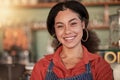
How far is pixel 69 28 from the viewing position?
156 centimetres

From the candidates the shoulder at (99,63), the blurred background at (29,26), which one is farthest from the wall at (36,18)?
the shoulder at (99,63)

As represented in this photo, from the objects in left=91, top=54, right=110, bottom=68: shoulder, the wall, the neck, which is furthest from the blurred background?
left=91, top=54, right=110, bottom=68: shoulder

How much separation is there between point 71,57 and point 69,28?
195 mm

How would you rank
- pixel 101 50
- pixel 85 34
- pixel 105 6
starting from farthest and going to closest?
pixel 105 6 → pixel 101 50 → pixel 85 34

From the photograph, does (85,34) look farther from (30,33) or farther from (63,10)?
(30,33)

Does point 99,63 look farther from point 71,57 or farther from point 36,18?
point 36,18

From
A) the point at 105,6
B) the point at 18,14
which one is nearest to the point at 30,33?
the point at 18,14

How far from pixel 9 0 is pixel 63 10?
237 cm

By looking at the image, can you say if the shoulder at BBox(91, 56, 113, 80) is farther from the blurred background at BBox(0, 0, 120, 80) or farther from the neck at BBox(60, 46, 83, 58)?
the blurred background at BBox(0, 0, 120, 80)

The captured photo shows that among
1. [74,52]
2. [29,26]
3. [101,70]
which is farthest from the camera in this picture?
[29,26]

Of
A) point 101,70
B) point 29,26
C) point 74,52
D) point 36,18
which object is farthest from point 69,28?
point 36,18

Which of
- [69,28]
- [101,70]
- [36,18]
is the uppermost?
[36,18]

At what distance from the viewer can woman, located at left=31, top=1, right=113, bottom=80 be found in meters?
1.51

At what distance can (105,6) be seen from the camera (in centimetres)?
376
